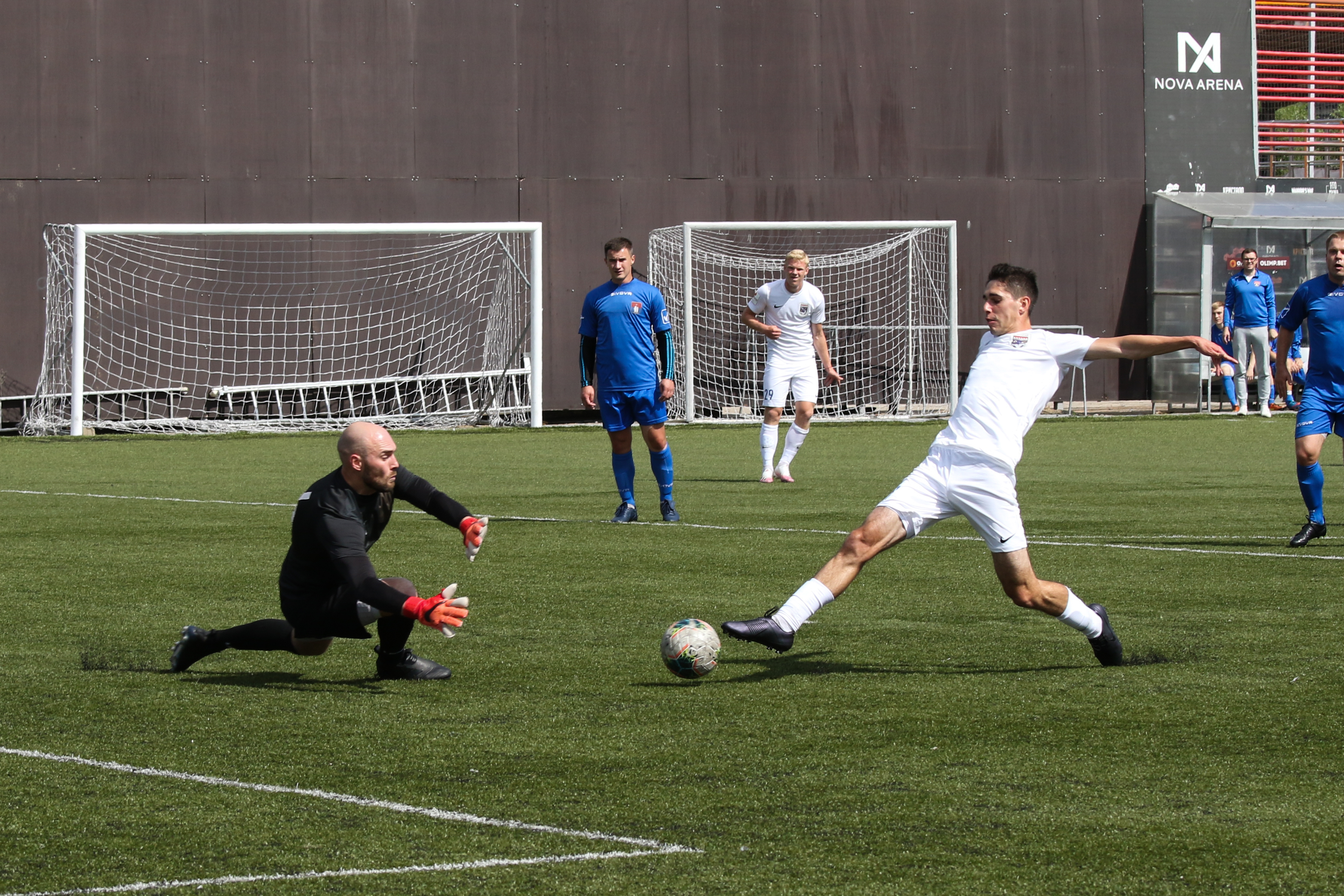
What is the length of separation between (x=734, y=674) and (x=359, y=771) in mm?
2056

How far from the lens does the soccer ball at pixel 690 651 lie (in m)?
6.40

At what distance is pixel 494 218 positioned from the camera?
28.7 meters

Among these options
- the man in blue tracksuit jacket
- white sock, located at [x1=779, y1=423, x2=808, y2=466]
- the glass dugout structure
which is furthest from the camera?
the glass dugout structure

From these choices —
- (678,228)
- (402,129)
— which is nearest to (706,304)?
(678,228)

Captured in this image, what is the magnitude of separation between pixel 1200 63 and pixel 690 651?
2827 centimetres

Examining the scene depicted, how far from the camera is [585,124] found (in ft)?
94.4

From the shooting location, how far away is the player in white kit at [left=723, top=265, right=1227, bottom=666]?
6.62 m

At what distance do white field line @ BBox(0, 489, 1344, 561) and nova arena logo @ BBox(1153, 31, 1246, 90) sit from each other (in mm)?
21980

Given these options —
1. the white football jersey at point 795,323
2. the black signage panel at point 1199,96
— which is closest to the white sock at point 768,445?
the white football jersey at point 795,323

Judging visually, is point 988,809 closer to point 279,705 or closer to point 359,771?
point 359,771

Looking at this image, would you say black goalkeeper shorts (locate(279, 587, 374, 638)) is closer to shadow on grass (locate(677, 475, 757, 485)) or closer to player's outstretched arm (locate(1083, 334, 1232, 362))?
player's outstretched arm (locate(1083, 334, 1232, 362))

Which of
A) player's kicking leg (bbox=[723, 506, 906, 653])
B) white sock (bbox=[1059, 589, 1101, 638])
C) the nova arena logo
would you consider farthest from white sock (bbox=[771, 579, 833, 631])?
the nova arena logo

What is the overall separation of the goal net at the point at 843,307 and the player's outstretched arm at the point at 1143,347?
20.7 m

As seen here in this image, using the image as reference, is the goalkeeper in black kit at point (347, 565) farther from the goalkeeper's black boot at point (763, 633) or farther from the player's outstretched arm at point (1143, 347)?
the player's outstretched arm at point (1143, 347)
